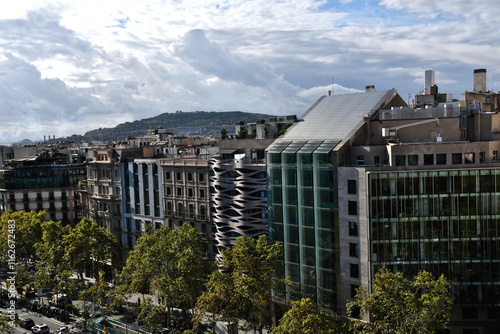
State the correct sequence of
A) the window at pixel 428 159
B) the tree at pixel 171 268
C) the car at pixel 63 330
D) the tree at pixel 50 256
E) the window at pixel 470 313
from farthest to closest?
the tree at pixel 50 256
the car at pixel 63 330
the tree at pixel 171 268
the window at pixel 428 159
the window at pixel 470 313

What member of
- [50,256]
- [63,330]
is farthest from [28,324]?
[50,256]

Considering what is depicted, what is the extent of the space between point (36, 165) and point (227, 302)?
96.3m

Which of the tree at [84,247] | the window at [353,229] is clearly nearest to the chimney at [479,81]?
the window at [353,229]

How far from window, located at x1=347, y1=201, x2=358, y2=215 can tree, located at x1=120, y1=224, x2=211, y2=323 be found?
78.3ft

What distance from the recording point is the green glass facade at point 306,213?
227 feet

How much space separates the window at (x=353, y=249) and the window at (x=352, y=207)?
4066mm

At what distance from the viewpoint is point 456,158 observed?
66688 mm

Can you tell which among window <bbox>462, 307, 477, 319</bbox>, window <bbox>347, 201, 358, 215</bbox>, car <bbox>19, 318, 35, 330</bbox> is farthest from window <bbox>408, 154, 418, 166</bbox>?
car <bbox>19, 318, 35, 330</bbox>

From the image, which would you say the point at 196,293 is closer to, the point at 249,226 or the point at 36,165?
the point at 249,226

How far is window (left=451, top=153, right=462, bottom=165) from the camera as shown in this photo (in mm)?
66562

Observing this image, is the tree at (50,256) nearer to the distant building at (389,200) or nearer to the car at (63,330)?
the car at (63,330)

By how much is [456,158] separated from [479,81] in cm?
3269

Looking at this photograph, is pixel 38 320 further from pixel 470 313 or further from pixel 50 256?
pixel 470 313

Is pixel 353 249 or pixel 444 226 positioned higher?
pixel 444 226
